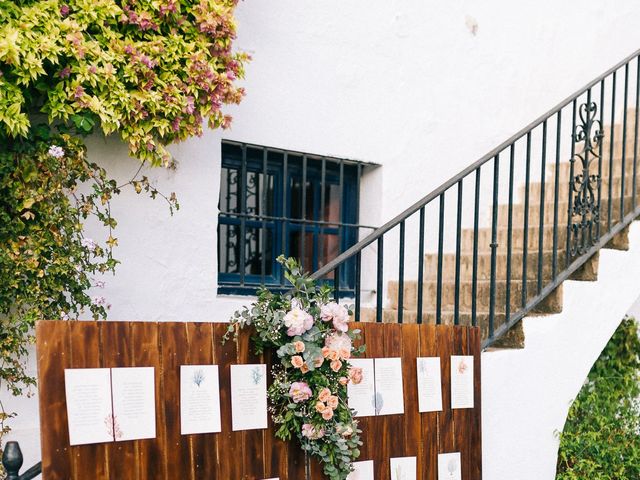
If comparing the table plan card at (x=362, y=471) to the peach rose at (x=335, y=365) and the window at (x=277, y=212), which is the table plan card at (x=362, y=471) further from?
the window at (x=277, y=212)

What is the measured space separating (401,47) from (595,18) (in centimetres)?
239

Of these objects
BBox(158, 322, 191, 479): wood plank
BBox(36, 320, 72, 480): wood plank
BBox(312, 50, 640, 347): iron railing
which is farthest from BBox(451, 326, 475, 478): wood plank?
BBox(36, 320, 72, 480): wood plank

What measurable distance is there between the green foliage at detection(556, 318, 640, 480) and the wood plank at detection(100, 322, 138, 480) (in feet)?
9.25

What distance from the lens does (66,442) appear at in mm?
2709

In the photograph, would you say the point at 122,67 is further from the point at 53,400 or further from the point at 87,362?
the point at 53,400

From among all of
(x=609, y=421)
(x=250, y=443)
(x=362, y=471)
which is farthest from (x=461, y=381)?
(x=609, y=421)

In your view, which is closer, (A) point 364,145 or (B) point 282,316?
(B) point 282,316

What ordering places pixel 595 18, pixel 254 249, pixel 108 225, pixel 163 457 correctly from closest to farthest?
1. pixel 163 457
2. pixel 108 225
3. pixel 254 249
4. pixel 595 18

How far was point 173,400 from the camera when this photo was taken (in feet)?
9.78

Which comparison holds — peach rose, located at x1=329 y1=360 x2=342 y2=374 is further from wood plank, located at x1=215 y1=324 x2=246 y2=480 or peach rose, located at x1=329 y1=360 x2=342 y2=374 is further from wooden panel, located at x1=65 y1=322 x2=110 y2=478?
wooden panel, located at x1=65 y1=322 x2=110 y2=478

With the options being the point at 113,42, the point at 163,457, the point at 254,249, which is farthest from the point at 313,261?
the point at 163,457

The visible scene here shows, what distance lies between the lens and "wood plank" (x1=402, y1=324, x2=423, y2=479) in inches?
145

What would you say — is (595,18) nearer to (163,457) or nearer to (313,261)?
(313,261)

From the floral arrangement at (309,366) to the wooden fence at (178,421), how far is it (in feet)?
0.28
